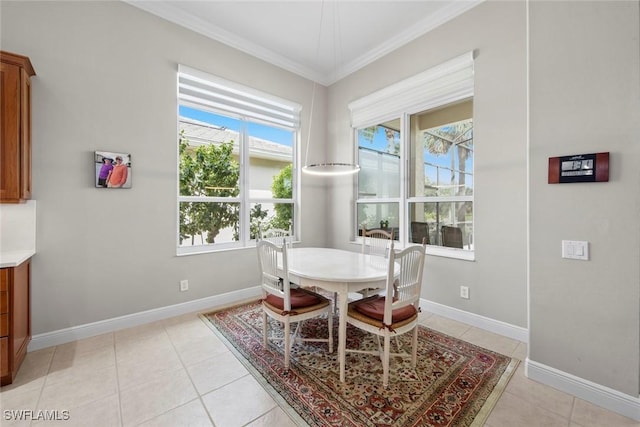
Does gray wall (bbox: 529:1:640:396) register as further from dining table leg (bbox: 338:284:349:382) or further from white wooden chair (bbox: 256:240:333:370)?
white wooden chair (bbox: 256:240:333:370)

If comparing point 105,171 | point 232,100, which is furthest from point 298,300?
point 232,100

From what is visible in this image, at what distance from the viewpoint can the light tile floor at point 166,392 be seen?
5.28ft

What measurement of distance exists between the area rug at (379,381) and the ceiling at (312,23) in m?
3.37

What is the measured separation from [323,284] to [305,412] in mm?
799

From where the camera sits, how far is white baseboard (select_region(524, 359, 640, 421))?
1623 mm

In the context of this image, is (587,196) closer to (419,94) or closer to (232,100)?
(419,94)

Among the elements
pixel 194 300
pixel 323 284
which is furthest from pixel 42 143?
pixel 323 284

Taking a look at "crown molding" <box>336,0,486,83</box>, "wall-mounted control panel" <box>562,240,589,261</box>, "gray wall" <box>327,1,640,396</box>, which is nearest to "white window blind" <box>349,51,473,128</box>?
"gray wall" <box>327,1,640,396</box>

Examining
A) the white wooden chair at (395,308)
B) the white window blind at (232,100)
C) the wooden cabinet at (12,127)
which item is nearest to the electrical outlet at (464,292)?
the white wooden chair at (395,308)

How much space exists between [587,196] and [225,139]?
11.8 feet

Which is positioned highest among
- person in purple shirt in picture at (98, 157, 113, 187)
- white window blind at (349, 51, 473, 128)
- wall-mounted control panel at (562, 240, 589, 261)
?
white window blind at (349, 51, 473, 128)

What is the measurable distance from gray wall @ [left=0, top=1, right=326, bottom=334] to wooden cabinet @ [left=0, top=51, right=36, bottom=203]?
0.27 meters

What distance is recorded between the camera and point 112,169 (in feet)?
8.64

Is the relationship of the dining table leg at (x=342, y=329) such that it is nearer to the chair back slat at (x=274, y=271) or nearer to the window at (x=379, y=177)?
the chair back slat at (x=274, y=271)
